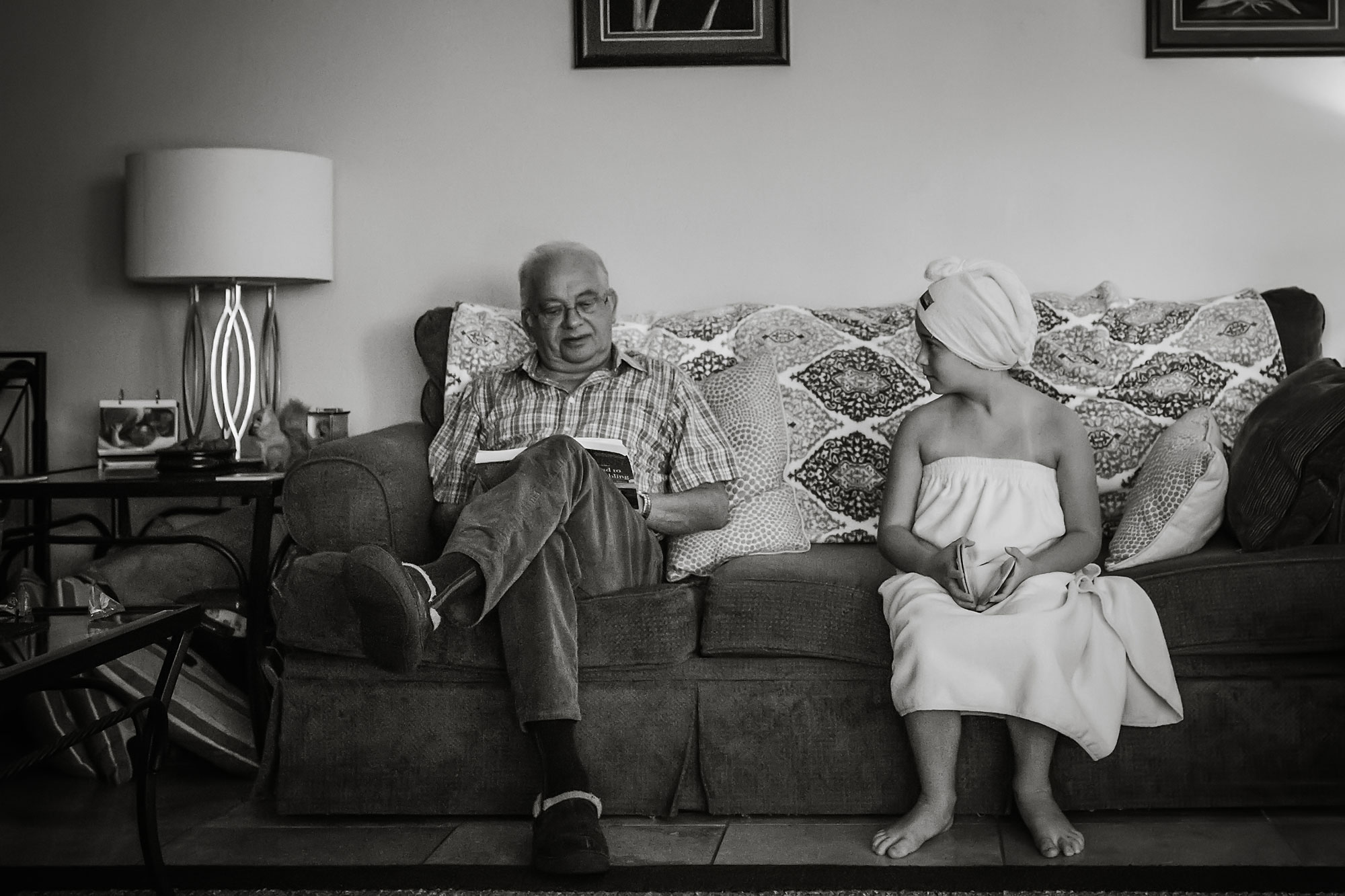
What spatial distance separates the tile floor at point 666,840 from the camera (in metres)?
1.93

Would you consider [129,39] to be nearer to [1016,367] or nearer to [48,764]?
[48,764]

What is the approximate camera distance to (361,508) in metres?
2.28

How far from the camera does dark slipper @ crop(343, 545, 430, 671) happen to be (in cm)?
179

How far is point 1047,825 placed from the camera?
1.96 metres

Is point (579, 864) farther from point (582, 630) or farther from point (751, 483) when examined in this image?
point (751, 483)

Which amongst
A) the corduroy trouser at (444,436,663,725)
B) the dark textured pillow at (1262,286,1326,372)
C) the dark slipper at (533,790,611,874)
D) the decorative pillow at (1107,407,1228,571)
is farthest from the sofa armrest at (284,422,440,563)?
the dark textured pillow at (1262,286,1326,372)

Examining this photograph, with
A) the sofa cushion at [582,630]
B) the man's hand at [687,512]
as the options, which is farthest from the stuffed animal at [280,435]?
the man's hand at [687,512]

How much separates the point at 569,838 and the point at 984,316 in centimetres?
114

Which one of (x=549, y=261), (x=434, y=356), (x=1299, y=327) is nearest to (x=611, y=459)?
(x=549, y=261)

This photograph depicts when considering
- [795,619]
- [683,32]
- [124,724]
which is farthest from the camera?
[683,32]

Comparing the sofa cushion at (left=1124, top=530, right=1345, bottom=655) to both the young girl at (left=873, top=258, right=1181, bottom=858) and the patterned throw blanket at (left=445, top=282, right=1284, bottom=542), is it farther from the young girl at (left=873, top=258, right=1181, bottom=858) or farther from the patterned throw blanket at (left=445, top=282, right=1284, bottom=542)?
the patterned throw blanket at (left=445, top=282, right=1284, bottom=542)

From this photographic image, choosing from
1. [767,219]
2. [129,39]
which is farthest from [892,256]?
[129,39]

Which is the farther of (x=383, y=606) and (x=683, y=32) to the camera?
(x=683, y=32)

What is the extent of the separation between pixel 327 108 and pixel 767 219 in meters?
1.19
